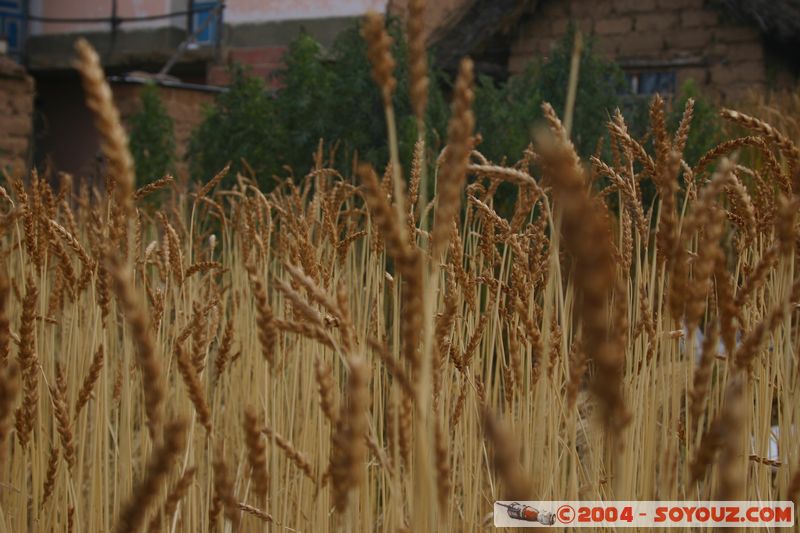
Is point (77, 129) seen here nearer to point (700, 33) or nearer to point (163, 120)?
point (163, 120)

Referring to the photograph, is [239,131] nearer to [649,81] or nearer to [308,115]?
[308,115]

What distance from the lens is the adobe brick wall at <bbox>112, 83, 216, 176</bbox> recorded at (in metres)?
8.96

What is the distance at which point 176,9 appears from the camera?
11.5 meters

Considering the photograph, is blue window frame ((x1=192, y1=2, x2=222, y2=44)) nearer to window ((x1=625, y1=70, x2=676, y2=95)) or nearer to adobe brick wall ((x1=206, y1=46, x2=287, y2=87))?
adobe brick wall ((x1=206, y1=46, x2=287, y2=87))

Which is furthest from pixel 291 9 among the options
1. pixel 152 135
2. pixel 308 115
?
pixel 308 115

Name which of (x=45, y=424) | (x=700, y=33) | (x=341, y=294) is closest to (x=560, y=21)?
(x=700, y=33)

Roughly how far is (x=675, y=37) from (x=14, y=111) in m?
6.05

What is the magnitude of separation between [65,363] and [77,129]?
1046 centimetres

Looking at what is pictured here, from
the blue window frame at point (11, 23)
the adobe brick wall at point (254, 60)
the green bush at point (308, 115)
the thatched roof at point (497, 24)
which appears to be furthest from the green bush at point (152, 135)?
the blue window frame at point (11, 23)

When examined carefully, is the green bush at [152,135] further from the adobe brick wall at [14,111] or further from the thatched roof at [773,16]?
the thatched roof at [773,16]
